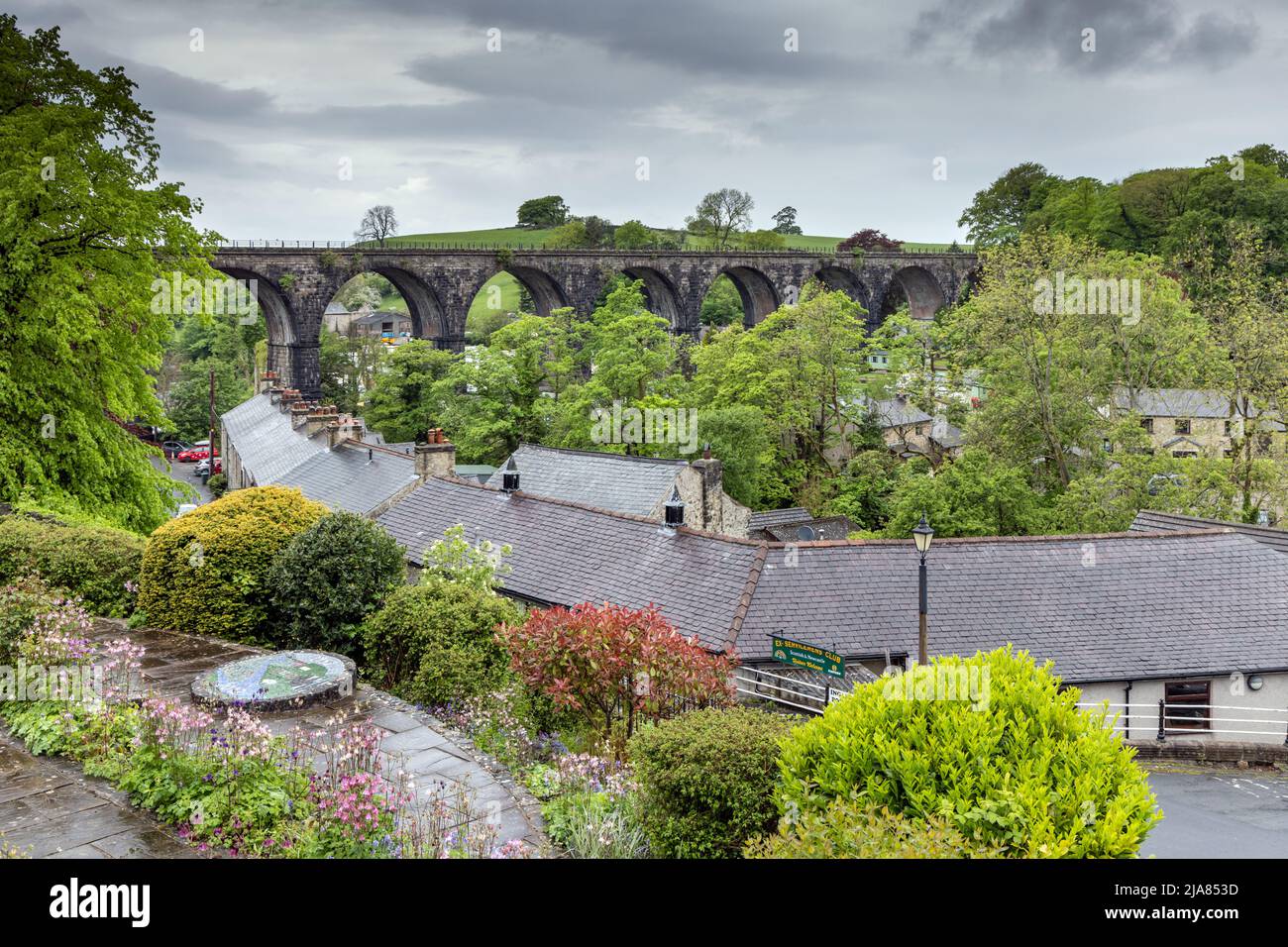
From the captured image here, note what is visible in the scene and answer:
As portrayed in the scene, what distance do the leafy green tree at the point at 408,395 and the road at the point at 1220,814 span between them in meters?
43.1

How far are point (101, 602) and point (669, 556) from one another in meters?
9.91

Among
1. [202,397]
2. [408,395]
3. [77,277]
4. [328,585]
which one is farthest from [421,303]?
[328,585]

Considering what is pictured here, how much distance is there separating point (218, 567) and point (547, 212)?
6075 inches

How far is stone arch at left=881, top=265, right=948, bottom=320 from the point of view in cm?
10250

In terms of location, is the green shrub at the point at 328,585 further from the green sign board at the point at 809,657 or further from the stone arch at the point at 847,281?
the stone arch at the point at 847,281

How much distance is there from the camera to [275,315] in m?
67.6

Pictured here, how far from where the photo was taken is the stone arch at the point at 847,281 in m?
97.0

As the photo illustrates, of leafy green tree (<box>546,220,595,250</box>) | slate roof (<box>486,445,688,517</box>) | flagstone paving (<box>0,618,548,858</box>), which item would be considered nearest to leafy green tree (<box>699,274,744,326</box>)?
leafy green tree (<box>546,220,595,250</box>)

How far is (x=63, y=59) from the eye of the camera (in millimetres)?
20547

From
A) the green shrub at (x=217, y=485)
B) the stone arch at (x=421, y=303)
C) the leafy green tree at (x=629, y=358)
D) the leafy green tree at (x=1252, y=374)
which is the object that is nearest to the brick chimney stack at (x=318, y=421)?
the leafy green tree at (x=629, y=358)

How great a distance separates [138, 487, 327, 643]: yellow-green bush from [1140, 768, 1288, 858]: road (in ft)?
37.8

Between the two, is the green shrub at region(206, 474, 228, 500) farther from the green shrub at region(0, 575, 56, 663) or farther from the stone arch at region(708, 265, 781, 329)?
the stone arch at region(708, 265, 781, 329)
